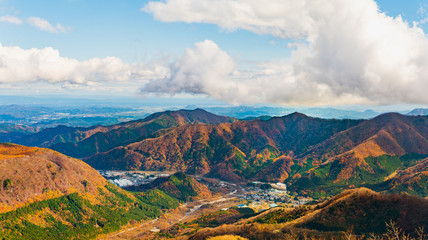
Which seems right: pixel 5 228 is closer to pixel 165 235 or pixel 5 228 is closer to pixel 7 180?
pixel 7 180

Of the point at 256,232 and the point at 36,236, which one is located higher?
the point at 256,232

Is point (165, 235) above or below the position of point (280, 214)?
below

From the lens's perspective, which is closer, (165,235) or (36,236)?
(36,236)

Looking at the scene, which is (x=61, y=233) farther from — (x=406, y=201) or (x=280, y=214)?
(x=406, y=201)

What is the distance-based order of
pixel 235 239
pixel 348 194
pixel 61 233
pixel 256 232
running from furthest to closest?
pixel 61 233
pixel 348 194
pixel 256 232
pixel 235 239

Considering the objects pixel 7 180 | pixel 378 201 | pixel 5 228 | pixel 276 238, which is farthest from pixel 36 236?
pixel 378 201

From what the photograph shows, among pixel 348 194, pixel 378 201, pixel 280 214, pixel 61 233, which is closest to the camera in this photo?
Answer: pixel 378 201

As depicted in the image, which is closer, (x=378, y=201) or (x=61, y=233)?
(x=378, y=201)

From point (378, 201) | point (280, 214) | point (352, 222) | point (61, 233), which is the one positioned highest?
point (378, 201)

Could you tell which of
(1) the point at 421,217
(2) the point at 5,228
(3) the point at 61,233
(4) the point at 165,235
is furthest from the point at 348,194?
(2) the point at 5,228
